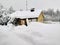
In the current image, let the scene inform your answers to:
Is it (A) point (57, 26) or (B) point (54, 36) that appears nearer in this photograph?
(B) point (54, 36)

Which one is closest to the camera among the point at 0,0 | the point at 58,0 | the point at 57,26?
the point at 57,26

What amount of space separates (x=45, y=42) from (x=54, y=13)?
1118mm

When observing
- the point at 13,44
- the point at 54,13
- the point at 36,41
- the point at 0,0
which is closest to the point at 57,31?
the point at 36,41

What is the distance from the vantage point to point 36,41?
77cm

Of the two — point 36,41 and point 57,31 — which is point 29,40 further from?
point 57,31

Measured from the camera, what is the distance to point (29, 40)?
778 millimetres

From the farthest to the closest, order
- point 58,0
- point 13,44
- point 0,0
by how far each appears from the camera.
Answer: point 0,0 → point 58,0 → point 13,44

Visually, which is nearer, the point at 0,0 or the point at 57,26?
the point at 57,26

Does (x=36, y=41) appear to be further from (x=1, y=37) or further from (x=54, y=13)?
(x=54, y=13)

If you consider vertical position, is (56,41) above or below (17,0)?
below

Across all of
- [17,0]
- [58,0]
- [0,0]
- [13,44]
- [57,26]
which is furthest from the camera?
[0,0]

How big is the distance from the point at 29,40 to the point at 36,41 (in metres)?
0.04

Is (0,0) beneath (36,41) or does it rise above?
above

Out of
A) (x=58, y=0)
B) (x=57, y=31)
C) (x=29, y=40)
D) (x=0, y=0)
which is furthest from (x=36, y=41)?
(x=0, y=0)
